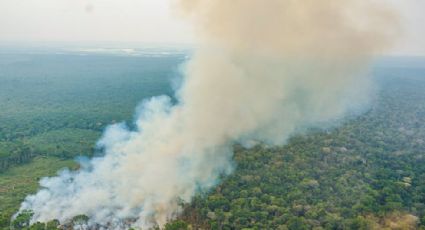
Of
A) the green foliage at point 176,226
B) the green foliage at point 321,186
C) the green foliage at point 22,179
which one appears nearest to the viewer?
the green foliage at point 176,226

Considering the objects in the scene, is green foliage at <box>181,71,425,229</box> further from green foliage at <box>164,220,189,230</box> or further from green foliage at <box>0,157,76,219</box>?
green foliage at <box>0,157,76,219</box>

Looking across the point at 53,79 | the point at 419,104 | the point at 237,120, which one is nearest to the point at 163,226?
the point at 237,120

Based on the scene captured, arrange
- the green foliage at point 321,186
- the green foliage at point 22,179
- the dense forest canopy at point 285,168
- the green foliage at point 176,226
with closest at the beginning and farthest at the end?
the green foliage at point 176,226
the green foliage at point 321,186
the dense forest canopy at point 285,168
the green foliage at point 22,179

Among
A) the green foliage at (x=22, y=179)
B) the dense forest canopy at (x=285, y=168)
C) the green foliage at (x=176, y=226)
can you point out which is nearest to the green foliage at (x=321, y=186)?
the dense forest canopy at (x=285, y=168)

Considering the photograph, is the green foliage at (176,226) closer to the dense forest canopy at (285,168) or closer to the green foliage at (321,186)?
the dense forest canopy at (285,168)

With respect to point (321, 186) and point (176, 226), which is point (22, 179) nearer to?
point (176, 226)

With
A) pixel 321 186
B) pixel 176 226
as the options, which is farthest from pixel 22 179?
pixel 321 186

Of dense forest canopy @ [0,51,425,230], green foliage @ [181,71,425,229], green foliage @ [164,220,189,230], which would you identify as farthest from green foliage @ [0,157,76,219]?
green foliage @ [181,71,425,229]

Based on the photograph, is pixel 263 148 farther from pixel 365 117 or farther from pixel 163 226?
pixel 365 117

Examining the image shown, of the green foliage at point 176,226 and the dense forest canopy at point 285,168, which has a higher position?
the dense forest canopy at point 285,168

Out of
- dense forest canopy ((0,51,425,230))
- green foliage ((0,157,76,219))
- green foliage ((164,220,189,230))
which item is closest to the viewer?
green foliage ((164,220,189,230))

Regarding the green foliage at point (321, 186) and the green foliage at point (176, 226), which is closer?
the green foliage at point (176, 226)
